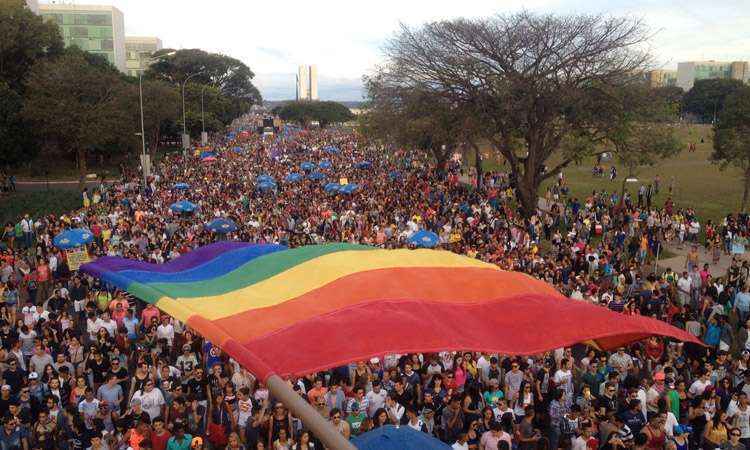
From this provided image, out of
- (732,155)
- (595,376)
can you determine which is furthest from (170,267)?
(732,155)

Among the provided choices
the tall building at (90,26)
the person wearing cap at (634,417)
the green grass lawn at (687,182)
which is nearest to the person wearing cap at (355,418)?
the person wearing cap at (634,417)

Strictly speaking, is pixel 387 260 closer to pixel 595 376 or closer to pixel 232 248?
pixel 232 248

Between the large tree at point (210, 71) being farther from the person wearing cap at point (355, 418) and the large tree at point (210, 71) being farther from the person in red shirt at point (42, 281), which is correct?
the person wearing cap at point (355, 418)

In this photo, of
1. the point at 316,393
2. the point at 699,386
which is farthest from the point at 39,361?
the point at 699,386

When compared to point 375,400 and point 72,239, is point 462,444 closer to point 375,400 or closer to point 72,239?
point 375,400

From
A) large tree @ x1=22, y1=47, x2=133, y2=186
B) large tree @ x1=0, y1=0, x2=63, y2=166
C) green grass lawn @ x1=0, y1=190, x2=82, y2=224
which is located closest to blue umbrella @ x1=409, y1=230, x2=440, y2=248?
green grass lawn @ x1=0, y1=190, x2=82, y2=224
